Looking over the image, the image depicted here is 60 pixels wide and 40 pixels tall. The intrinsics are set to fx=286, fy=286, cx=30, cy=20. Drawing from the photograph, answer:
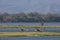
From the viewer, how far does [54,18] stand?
63125 mm

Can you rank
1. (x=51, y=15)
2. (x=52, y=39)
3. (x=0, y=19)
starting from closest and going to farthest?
1. (x=52, y=39)
2. (x=0, y=19)
3. (x=51, y=15)

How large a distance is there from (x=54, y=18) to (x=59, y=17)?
177cm

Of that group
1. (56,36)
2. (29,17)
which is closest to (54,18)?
(29,17)

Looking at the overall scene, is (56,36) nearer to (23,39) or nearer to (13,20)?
(23,39)

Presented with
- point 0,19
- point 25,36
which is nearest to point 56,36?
point 25,36

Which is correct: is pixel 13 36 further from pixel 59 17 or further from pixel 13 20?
pixel 59 17

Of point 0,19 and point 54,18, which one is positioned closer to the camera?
point 0,19

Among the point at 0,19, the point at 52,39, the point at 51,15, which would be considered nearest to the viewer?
the point at 52,39

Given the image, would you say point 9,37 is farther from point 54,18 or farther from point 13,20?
point 54,18

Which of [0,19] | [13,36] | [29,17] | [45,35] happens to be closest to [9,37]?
[13,36]

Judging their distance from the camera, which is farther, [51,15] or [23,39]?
[51,15]

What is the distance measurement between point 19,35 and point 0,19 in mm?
38673

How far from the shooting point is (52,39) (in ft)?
62.7

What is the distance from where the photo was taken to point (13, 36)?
19.9 metres
